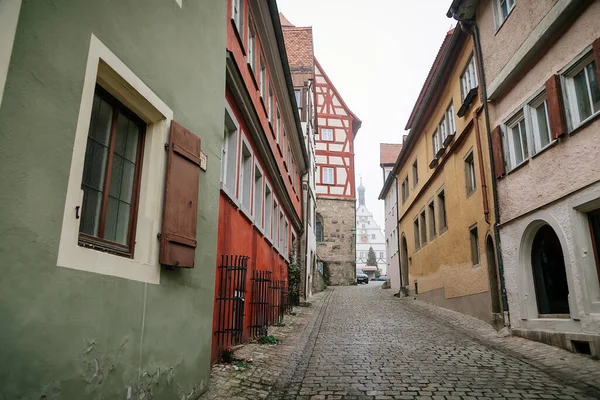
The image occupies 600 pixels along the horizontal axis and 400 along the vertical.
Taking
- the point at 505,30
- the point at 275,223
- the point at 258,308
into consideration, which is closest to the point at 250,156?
the point at 258,308

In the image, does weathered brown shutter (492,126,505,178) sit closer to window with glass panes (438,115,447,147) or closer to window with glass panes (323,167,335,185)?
window with glass panes (438,115,447,147)

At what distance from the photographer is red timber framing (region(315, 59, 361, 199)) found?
37406mm

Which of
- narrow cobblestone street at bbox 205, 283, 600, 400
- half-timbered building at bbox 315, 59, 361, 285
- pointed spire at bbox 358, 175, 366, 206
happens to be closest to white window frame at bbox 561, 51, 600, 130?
narrow cobblestone street at bbox 205, 283, 600, 400

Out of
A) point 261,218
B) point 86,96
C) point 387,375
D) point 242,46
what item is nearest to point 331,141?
point 261,218

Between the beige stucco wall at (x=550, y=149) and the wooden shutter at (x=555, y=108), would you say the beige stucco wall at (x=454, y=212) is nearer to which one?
the beige stucco wall at (x=550, y=149)

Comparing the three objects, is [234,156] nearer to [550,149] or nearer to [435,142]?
[550,149]

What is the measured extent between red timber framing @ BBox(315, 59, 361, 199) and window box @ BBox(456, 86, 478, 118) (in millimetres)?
24235

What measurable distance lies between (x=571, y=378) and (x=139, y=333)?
5157mm

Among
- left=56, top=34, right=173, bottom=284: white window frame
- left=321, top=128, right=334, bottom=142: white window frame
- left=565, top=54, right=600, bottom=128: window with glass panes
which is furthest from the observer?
left=321, top=128, right=334, bottom=142: white window frame

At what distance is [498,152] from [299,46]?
21.8 meters

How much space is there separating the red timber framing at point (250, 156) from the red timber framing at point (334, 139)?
21.0 m

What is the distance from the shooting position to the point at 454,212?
558 inches

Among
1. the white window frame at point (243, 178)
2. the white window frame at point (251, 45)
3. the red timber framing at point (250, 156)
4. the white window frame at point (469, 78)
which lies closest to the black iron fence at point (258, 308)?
the red timber framing at point (250, 156)

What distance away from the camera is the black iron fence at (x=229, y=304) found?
22.6 ft
